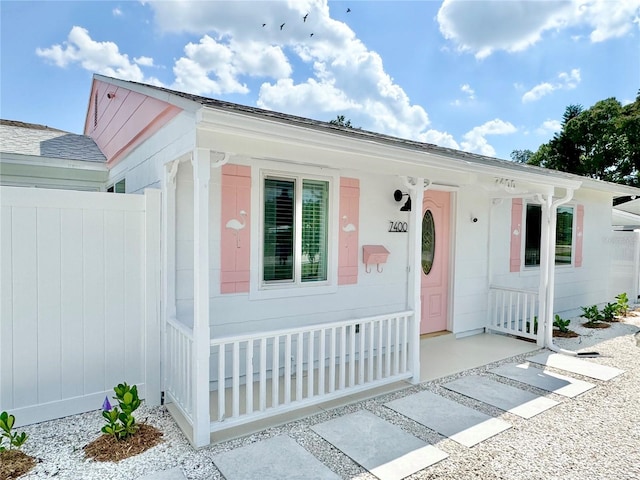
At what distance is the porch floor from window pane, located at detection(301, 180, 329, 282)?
1.32 metres

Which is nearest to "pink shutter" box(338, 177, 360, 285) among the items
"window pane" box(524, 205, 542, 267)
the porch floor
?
the porch floor

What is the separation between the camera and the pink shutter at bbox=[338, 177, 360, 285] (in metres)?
4.56

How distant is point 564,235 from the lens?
7359 millimetres

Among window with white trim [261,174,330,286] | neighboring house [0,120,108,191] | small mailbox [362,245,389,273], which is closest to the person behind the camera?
window with white trim [261,174,330,286]

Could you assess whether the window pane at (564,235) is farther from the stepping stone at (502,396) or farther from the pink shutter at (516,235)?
the stepping stone at (502,396)

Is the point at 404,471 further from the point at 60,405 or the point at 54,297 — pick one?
the point at 54,297

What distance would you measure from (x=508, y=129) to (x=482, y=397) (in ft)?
92.9

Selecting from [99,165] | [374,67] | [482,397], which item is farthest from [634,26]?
[99,165]

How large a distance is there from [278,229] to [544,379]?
11.4ft

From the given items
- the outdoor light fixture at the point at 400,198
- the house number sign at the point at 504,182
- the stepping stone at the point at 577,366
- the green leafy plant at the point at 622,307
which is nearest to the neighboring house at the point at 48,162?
the outdoor light fixture at the point at 400,198

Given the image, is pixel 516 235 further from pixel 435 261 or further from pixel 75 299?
pixel 75 299

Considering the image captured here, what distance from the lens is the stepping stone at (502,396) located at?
352cm

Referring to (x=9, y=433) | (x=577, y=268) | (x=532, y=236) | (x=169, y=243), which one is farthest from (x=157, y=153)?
Answer: (x=577, y=268)

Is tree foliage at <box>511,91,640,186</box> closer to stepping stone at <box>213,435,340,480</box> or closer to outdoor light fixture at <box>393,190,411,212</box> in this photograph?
outdoor light fixture at <box>393,190,411,212</box>
